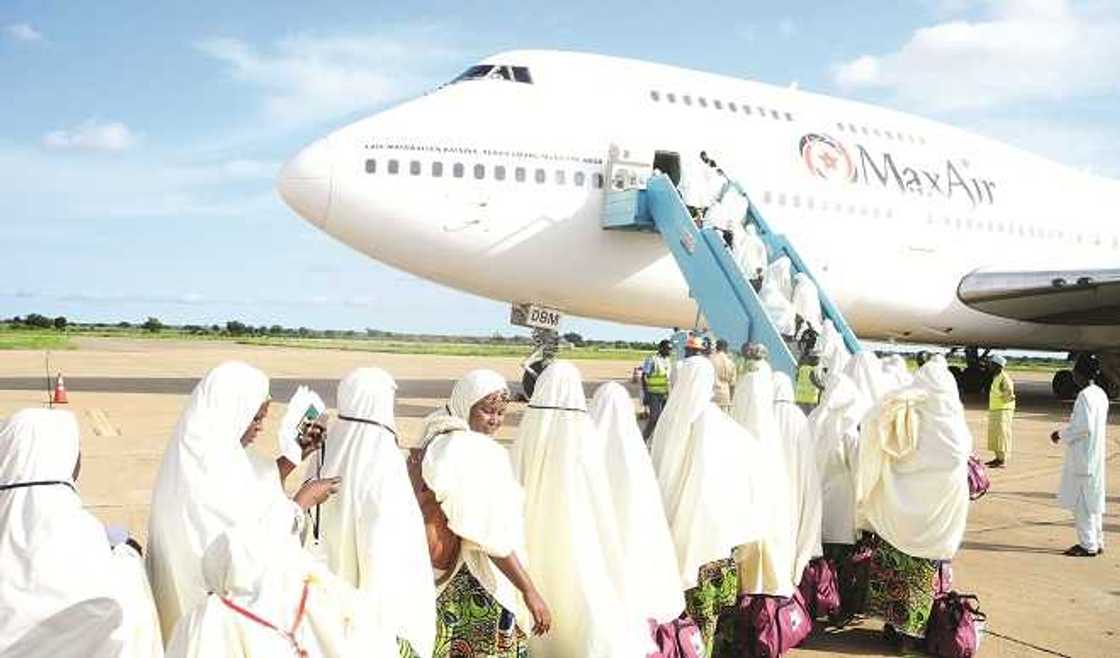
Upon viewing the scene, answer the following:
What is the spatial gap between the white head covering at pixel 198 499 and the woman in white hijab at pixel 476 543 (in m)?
0.58

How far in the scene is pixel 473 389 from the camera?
4238mm

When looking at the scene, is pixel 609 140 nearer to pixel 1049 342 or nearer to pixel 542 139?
pixel 542 139

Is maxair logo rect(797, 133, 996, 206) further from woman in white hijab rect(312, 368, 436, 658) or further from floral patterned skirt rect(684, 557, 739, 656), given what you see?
woman in white hijab rect(312, 368, 436, 658)

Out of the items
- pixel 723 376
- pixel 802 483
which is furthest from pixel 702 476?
pixel 723 376

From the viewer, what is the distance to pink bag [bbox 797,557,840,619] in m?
5.78

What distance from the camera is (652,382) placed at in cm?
1439

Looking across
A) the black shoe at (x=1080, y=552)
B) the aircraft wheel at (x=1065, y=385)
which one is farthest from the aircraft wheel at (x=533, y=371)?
the aircraft wheel at (x=1065, y=385)

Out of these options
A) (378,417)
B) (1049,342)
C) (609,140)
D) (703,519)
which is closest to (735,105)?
(609,140)

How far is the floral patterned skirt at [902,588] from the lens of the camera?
18.4ft

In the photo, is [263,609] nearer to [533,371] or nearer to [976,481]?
[976,481]

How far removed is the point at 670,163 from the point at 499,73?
2.95 m

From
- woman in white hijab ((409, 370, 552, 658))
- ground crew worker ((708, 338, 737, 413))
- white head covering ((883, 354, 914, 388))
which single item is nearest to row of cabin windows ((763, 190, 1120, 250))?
ground crew worker ((708, 338, 737, 413))

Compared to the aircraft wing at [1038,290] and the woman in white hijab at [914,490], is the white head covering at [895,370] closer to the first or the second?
the woman in white hijab at [914,490]

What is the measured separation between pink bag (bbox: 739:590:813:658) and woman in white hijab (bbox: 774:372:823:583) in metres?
0.26
